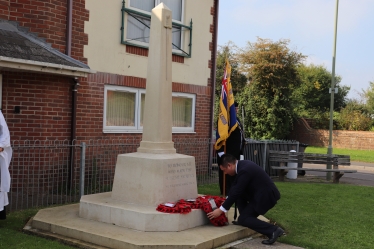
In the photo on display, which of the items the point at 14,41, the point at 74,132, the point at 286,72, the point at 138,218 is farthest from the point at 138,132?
the point at 286,72

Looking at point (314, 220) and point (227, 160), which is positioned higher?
point (227, 160)

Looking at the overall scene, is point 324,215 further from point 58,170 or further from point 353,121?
point 353,121

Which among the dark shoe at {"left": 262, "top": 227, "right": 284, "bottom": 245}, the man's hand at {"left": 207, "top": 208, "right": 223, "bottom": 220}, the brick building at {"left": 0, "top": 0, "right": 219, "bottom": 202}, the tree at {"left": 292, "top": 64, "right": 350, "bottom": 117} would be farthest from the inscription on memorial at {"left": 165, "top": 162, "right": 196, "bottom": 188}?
the tree at {"left": 292, "top": 64, "right": 350, "bottom": 117}

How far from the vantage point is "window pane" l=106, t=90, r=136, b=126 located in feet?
35.6

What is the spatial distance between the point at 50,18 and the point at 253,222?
603cm

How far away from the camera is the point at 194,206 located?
22.0 ft

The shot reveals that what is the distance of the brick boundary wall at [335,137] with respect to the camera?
2998 cm

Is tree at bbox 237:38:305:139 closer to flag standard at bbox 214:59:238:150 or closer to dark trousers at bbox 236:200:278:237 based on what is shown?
flag standard at bbox 214:59:238:150

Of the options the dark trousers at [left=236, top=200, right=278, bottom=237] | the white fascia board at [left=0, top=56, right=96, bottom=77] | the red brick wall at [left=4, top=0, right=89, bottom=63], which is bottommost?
the dark trousers at [left=236, top=200, right=278, bottom=237]

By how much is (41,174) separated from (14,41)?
267 centimetres

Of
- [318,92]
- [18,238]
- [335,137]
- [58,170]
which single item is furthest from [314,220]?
[318,92]

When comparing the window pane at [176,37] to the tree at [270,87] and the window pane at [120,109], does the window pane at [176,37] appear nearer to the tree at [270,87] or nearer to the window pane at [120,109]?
the window pane at [120,109]

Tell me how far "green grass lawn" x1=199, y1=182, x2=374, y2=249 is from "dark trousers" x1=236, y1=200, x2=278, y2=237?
15.6 inches

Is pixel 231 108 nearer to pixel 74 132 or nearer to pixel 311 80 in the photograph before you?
pixel 74 132
